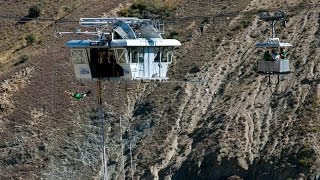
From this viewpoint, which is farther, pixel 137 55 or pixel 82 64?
pixel 137 55

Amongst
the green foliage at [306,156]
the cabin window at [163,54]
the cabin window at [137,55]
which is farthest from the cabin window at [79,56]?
the green foliage at [306,156]

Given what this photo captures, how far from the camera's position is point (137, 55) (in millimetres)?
65000

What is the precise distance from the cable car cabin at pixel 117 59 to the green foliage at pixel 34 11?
2349 inches

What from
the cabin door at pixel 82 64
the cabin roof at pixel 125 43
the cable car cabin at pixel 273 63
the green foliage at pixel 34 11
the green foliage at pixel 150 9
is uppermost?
the cabin roof at pixel 125 43

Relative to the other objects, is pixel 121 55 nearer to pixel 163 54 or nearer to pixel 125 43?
pixel 125 43

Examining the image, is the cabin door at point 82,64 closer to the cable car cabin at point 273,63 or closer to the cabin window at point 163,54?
the cabin window at point 163,54

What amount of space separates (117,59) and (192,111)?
89.0 ft

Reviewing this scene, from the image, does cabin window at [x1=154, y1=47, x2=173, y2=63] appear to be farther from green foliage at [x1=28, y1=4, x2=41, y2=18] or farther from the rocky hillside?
green foliage at [x1=28, y1=4, x2=41, y2=18]

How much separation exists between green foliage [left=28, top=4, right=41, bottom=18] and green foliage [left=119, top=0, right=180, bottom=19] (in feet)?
49.7

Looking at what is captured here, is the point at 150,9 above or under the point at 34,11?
above

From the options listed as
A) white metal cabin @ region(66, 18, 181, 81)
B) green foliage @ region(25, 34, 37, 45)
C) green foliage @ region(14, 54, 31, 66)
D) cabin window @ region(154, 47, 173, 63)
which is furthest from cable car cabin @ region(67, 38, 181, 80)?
green foliage @ region(25, 34, 37, 45)

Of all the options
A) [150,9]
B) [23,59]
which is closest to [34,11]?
[150,9]

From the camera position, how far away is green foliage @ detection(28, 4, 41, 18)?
406 feet

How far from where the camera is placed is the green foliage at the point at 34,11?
4867 inches
